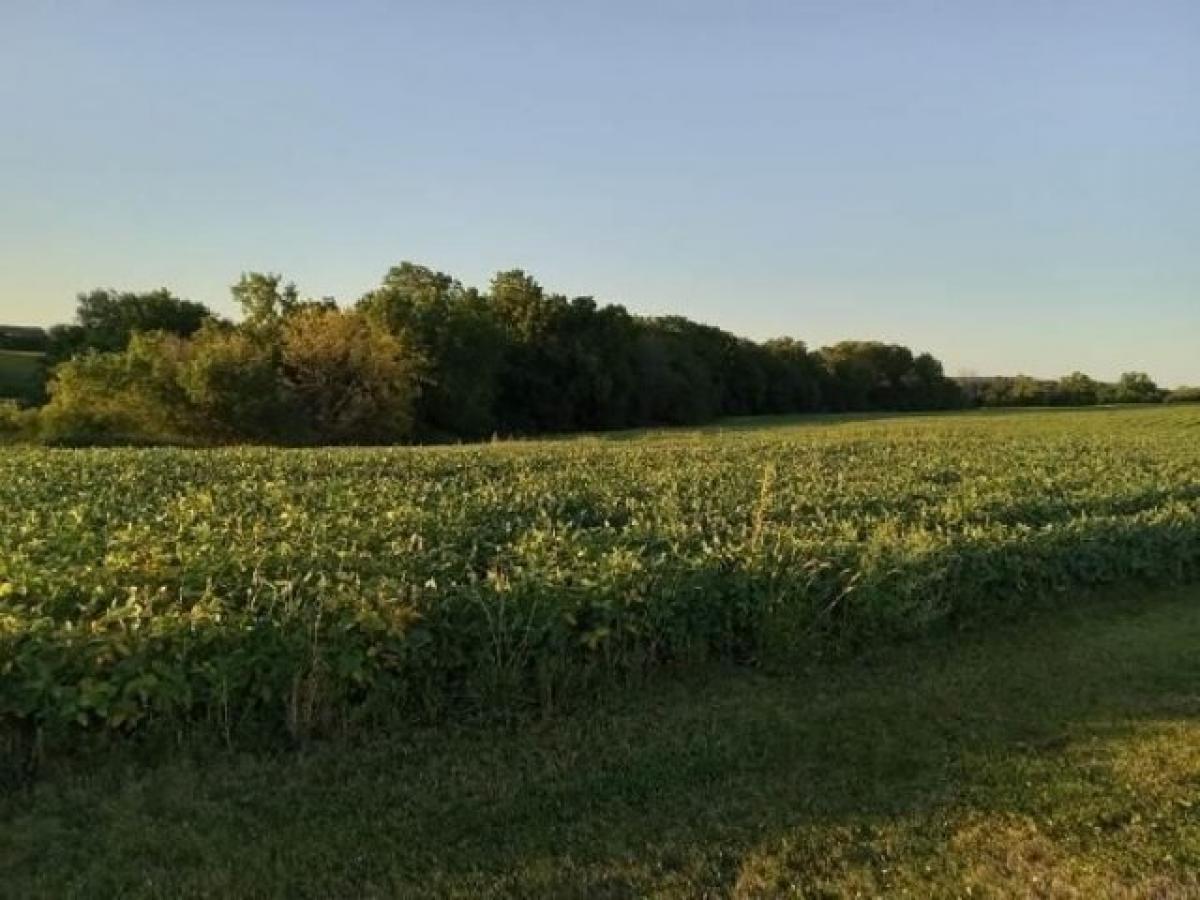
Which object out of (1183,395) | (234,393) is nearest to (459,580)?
(234,393)

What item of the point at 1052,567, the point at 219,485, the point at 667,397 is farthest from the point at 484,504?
the point at 667,397

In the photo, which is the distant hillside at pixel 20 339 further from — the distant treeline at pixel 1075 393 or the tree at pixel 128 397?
the distant treeline at pixel 1075 393

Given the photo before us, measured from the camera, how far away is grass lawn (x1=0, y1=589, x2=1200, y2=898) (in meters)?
4.04

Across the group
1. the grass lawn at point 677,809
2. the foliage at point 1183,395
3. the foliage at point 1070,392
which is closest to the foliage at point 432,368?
the foliage at point 1070,392

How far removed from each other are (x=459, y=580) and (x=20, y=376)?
6769 centimetres

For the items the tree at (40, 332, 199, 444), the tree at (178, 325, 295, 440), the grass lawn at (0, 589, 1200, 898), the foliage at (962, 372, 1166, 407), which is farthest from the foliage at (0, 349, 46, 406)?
the foliage at (962, 372, 1166, 407)

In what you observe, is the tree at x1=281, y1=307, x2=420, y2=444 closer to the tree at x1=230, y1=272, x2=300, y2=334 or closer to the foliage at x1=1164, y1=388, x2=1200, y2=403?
the tree at x1=230, y1=272, x2=300, y2=334

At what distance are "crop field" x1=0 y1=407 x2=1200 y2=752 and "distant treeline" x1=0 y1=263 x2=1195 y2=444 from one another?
28110mm

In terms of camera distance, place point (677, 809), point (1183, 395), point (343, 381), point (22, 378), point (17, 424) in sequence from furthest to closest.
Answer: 1. point (1183, 395)
2. point (22, 378)
3. point (343, 381)
4. point (17, 424)
5. point (677, 809)

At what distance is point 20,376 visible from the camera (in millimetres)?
63938

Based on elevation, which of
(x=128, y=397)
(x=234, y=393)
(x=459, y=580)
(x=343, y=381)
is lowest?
(x=459, y=580)

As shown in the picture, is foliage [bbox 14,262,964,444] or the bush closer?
the bush

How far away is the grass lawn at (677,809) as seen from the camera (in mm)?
4039

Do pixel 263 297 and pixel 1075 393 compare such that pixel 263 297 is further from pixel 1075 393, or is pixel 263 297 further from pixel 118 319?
pixel 1075 393
